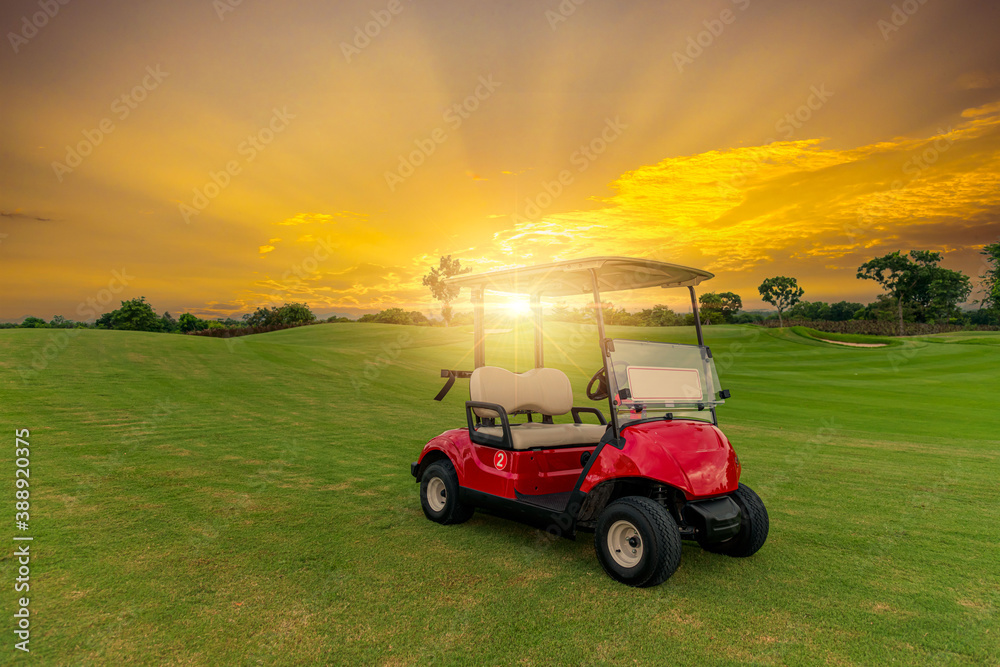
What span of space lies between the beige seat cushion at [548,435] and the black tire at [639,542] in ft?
3.26

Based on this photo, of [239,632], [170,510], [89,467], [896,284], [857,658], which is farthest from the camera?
[896,284]

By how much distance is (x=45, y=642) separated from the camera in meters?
3.10

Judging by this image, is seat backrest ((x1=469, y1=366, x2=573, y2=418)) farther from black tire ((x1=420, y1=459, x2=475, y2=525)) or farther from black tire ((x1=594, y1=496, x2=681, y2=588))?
black tire ((x1=594, y1=496, x2=681, y2=588))

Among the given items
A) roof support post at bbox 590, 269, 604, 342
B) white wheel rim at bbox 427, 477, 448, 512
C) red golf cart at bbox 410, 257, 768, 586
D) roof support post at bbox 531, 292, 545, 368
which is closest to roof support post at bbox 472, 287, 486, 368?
red golf cart at bbox 410, 257, 768, 586

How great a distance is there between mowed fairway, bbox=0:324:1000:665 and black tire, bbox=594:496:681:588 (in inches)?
6.2

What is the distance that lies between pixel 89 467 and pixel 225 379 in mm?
9238

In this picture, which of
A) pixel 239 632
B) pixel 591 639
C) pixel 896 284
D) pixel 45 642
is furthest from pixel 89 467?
pixel 896 284

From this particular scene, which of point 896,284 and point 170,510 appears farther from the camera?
point 896,284

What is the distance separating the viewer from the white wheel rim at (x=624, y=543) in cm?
406

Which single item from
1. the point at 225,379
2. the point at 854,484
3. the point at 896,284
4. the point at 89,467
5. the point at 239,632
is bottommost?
the point at 854,484

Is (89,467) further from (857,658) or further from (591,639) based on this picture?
(857,658)

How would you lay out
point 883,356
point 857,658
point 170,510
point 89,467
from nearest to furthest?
point 857,658 → point 170,510 → point 89,467 → point 883,356

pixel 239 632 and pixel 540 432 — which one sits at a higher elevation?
pixel 540 432

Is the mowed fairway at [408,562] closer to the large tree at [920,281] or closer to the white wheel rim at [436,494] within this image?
the white wheel rim at [436,494]
